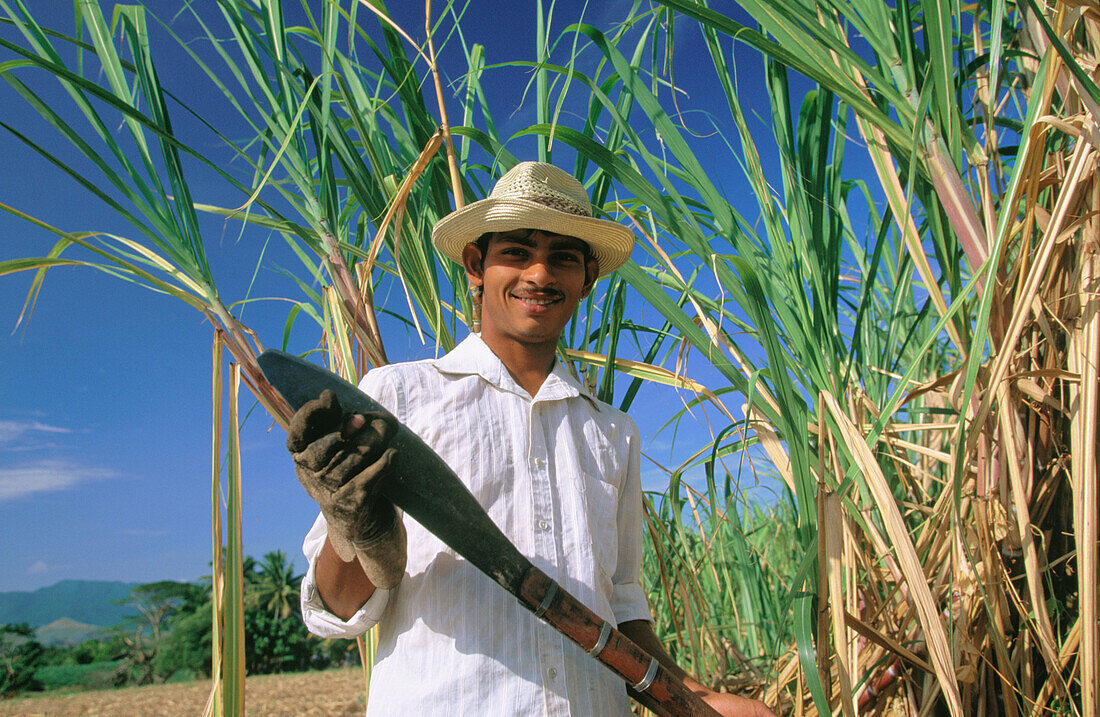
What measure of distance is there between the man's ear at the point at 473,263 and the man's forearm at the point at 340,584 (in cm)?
59

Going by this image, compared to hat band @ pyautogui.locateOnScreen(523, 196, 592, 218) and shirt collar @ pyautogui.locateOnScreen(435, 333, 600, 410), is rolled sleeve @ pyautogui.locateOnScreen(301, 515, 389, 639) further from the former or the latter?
hat band @ pyautogui.locateOnScreen(523, 196, 592, 218)

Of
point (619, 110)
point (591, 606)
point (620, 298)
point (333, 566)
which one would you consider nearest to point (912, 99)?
point (619, 110)

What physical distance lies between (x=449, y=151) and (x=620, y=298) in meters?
0.49

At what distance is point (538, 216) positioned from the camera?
1.14m

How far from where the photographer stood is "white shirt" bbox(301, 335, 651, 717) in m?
0.97

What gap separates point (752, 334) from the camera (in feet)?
4.68

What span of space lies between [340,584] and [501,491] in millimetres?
283

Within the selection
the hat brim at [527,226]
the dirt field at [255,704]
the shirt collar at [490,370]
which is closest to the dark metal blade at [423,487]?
the shirt collar at [490,370]

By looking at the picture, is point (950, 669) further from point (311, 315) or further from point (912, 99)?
point (311, 315)

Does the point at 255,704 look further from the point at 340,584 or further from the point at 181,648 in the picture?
the point at 181,648

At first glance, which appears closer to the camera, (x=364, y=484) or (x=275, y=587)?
(x=364, y=484)

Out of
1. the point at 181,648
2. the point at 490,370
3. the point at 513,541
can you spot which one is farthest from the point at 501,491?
the point at 181,648

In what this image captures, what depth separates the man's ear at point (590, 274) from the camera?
1.33m

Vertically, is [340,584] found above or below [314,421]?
below
